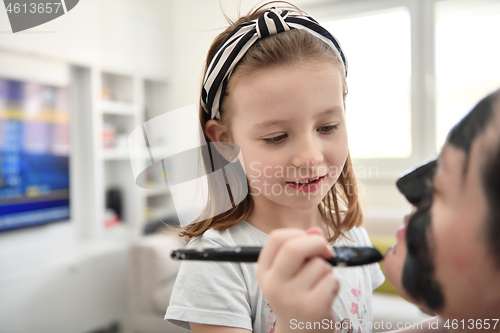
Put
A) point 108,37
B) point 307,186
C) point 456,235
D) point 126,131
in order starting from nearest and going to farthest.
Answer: point 456,235, point 307,186, point 108,37, point 126,131

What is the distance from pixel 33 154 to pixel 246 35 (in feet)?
4.39

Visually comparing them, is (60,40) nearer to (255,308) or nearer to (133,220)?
(133,220)

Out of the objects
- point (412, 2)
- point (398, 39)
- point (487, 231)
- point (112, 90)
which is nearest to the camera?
point (487, 231)

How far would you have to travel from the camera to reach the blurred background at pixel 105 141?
4.01ft

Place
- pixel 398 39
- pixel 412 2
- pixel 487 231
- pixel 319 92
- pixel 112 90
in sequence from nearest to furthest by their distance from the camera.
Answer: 1. pixel 487 231
2. pixel 319 92
3. pixel 398 39
4. pixel 412 2
5. pixel 112 90

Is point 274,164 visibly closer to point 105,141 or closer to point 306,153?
point 306,153

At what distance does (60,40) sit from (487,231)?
1591mm

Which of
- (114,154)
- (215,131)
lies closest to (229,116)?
(215,131)

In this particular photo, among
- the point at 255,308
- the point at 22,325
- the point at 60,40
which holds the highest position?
the point at 60,40

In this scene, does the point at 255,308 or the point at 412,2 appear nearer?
the point at 255,308

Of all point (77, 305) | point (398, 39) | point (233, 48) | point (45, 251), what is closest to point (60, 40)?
point (45, 251)

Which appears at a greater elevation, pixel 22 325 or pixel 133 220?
pixel 133 220

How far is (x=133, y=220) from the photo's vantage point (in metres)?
1.81

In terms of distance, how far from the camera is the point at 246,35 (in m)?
0.31
